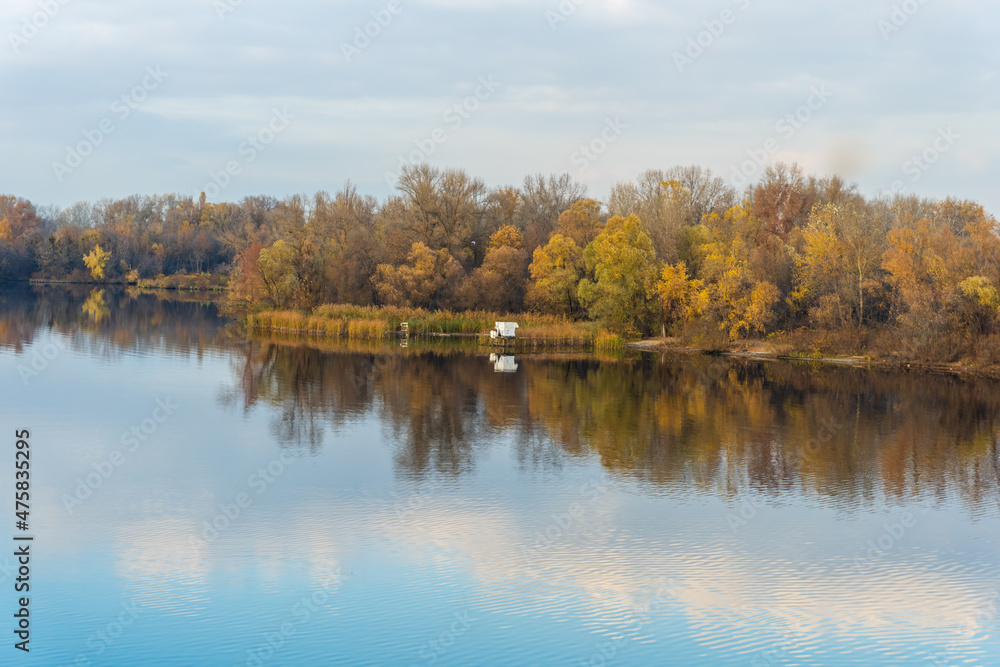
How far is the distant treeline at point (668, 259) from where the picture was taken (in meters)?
43.4

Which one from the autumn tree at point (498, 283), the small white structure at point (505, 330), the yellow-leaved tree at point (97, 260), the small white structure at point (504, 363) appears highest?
the yellow-leaved tree at point (97, 260)

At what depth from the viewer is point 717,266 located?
162 ft

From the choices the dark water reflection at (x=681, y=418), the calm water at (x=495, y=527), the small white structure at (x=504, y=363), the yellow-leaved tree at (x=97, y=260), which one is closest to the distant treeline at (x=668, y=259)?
the dark water reflection at (x=681, y=418)

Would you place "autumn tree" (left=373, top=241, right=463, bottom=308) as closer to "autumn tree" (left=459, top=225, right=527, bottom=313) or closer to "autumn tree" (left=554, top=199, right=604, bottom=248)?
"autumn tree" (left=459, top=225, right=527, bottom=313)

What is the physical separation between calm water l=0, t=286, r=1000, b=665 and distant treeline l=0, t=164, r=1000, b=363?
15.8m

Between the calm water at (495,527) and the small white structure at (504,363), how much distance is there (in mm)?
8210

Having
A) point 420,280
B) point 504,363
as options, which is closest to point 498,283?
point 420,280

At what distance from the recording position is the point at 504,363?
40812mm

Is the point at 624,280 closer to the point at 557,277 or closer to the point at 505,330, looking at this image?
the point at 557,277

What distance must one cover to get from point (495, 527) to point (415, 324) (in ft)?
130

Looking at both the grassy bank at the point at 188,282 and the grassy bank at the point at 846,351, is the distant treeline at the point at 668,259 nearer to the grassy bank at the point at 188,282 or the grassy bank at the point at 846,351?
the grassy bank at the point at 846,351

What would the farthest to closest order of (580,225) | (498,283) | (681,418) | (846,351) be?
(580,225)
(498,283)
(846,351)
(681,418)

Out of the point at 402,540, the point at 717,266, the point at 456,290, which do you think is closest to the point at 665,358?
the point at 717,266

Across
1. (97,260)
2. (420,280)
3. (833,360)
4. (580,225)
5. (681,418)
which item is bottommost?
(681,418)
